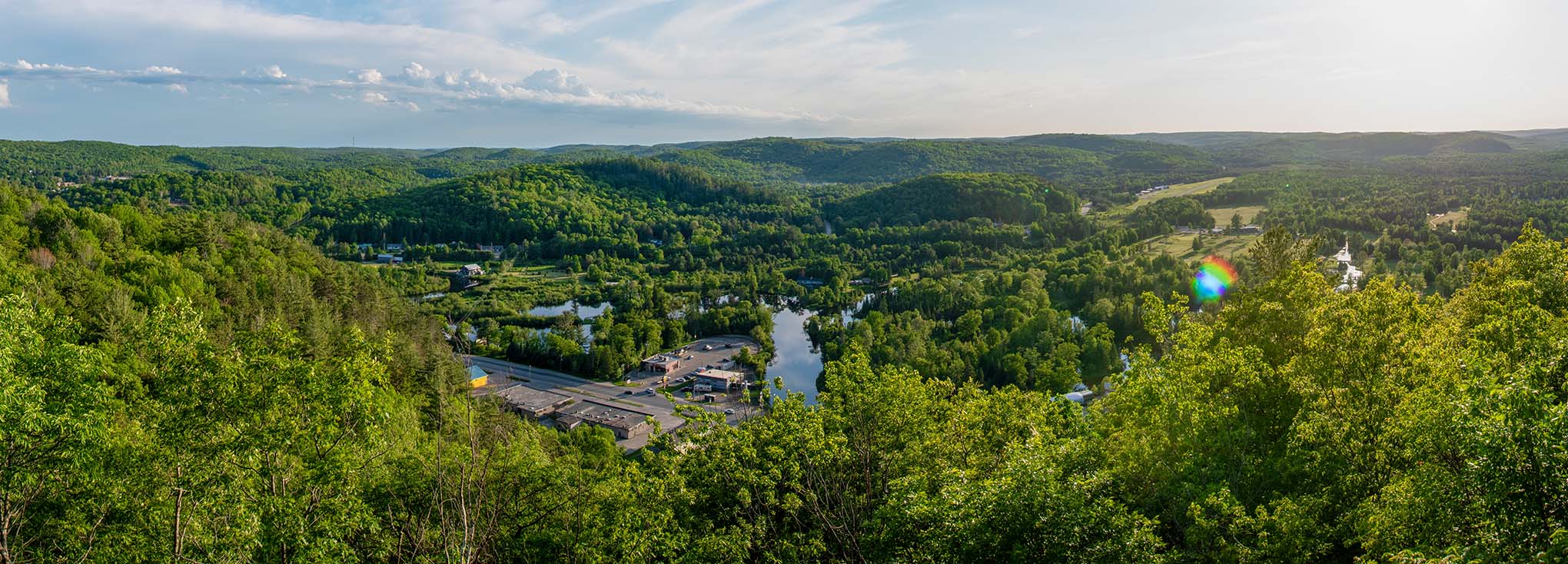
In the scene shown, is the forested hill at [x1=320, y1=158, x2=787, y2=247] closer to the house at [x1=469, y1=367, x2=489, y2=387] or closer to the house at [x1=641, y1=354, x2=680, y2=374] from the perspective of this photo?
the house at [x1=641, y1=354, x2=680, y2=374]

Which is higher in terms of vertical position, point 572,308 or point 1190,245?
point 1190,245

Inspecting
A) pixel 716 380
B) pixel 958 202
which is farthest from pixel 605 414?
pixel 958 202

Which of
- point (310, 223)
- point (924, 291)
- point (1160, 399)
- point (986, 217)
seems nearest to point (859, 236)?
point (986, 217)

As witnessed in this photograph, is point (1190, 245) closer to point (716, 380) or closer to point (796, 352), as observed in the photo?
point (796, 352)

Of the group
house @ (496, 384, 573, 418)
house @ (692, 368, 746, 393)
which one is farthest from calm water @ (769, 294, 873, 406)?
house @ (496, 384, 573, 418)

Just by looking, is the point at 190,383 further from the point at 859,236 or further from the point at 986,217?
the point at 986,217

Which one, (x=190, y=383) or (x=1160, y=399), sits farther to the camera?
(x=1160, y=399)
